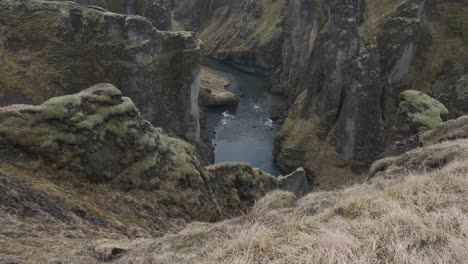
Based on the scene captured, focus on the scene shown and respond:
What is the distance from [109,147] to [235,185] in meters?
12.2

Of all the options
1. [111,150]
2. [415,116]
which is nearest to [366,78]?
[415,116]

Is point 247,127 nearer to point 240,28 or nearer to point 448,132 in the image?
point 448,132

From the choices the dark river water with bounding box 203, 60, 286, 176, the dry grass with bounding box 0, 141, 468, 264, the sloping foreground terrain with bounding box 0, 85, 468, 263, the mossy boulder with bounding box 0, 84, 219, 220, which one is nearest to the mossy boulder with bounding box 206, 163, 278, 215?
the mossy boulder with bounding box 0, 84, 219, 220

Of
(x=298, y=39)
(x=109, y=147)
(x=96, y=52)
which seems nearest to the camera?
(x=109, y=147)

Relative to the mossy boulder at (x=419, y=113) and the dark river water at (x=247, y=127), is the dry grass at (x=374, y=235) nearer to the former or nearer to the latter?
the mossy boulder at (x=419, y=113)

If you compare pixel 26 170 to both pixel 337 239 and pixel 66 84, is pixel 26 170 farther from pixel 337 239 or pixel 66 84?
pixel 66 84

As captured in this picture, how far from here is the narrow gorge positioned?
991 centimetres

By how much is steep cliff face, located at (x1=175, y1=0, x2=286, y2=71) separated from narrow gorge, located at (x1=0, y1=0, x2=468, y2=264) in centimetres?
97

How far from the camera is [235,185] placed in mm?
35625

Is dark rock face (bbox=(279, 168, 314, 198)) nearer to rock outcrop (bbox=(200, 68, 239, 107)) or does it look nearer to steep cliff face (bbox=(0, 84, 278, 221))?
steep cliff face (bbox=(0, 84, 278, 221))

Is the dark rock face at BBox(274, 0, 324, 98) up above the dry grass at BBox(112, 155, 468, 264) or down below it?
Answer: below

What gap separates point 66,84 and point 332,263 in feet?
181

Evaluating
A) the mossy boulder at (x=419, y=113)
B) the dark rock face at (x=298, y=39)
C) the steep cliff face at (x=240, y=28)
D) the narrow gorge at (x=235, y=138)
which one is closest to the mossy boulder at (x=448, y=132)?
the narrow gorge at (x=235, y=138)

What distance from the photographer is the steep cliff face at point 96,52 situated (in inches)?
2253
